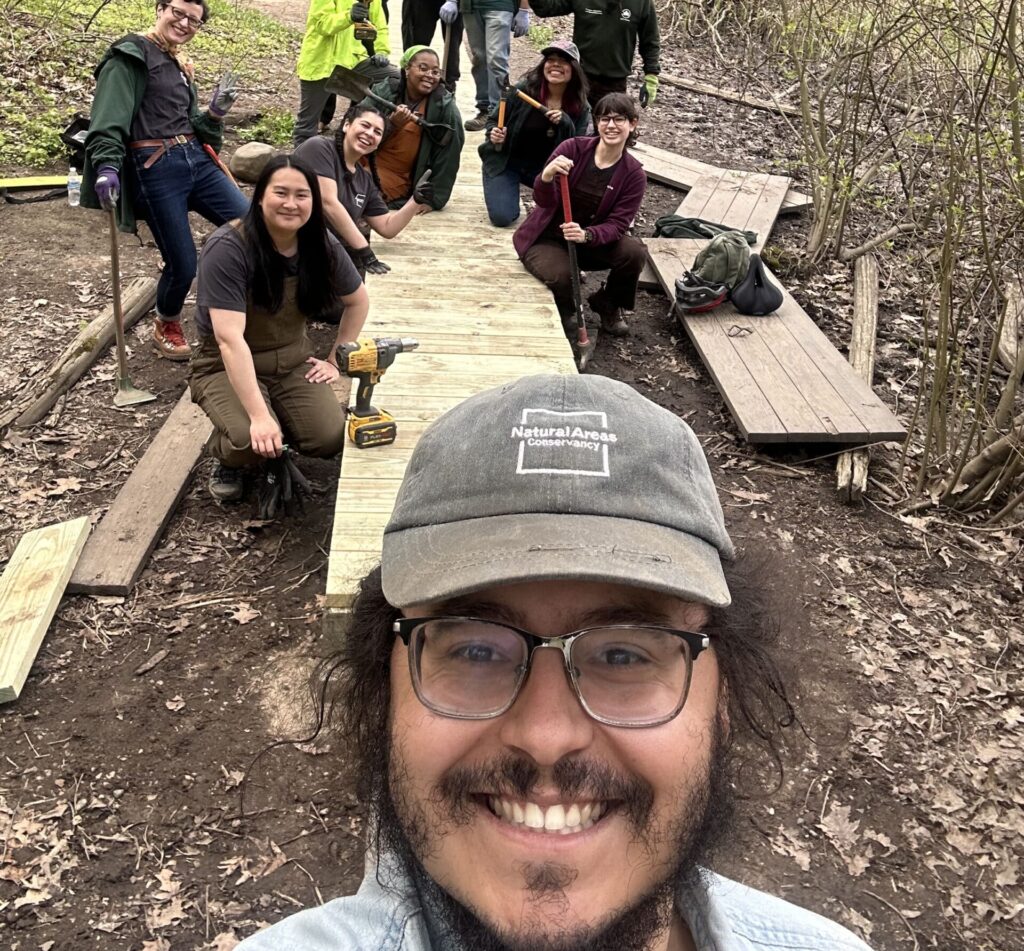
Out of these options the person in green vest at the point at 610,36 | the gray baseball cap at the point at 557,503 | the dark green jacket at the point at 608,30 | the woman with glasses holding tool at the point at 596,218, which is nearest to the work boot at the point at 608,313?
the woman with glasses holding tool at the point at 596,218

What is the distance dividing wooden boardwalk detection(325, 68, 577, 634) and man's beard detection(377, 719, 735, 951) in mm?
2283

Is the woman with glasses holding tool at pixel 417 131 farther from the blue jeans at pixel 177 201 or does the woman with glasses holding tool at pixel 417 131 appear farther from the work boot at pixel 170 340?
the work boot at pixel 170 340

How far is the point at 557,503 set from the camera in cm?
139

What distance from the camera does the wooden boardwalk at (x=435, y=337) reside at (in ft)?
13.4

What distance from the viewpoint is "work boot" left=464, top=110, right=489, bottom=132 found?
955 centimetres

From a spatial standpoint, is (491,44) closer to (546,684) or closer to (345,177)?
(345,177)

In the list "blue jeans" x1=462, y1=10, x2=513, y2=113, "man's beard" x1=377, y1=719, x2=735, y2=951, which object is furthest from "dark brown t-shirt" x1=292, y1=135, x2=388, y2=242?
"man's beard" x1=377, y1=719, x2=735, y2=951

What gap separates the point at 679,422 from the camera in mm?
1569

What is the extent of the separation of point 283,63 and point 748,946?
44.0 feet

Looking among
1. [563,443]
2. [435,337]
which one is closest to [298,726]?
[563,443]

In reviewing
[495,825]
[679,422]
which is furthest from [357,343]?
[495,825]

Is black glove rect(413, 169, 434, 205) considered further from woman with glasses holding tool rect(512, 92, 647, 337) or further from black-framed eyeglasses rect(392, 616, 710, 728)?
black-framed eyeglasses rect(392, 616, 710, 728)

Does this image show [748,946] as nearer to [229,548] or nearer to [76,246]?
[229,548]

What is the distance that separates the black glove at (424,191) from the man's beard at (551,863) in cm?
604
